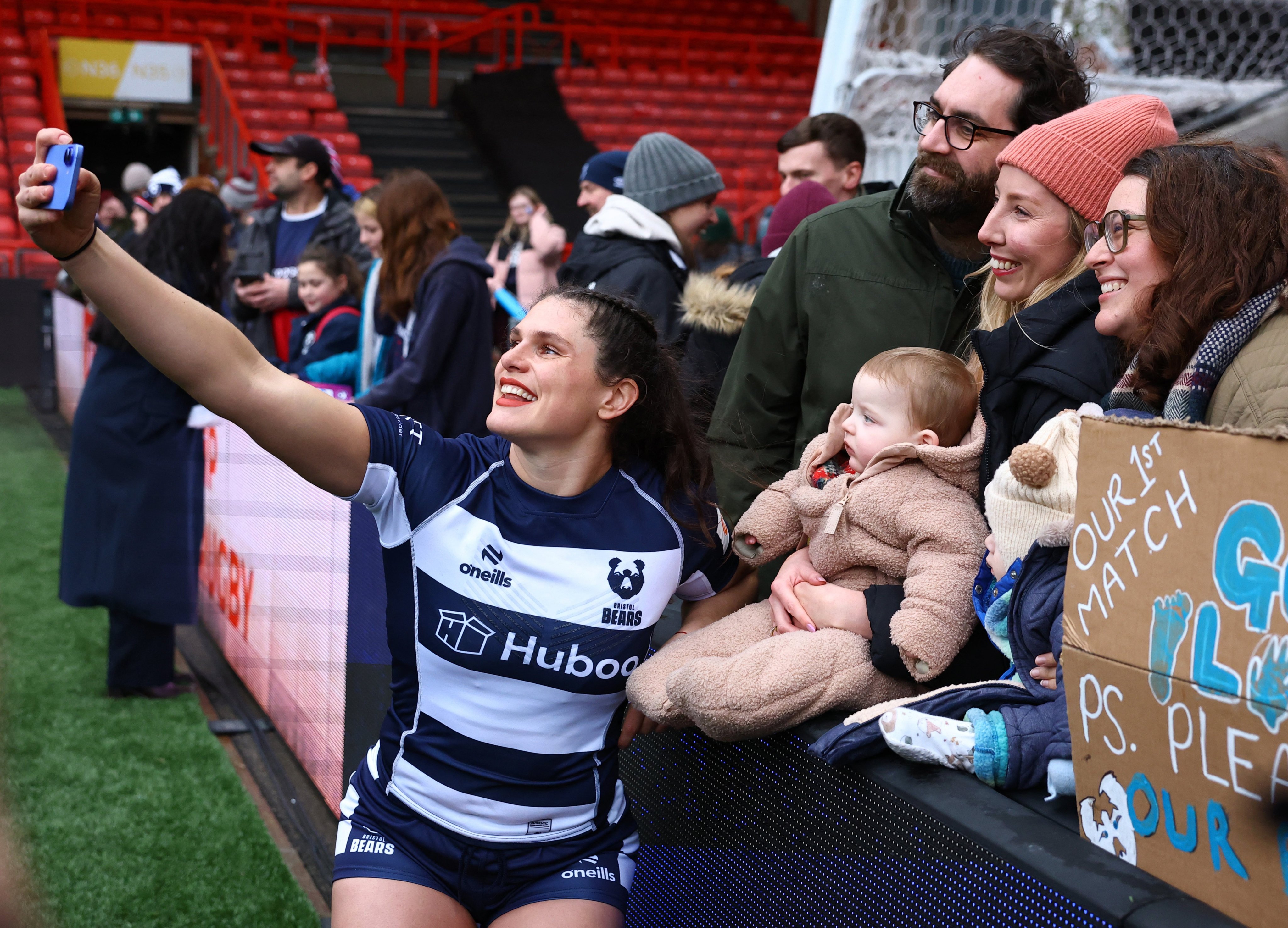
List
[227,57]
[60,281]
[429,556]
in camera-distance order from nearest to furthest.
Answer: [429,556] → [60,281] → [227,57]

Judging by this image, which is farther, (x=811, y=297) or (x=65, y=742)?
(x=65, y=742)

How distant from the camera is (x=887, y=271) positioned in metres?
2.53

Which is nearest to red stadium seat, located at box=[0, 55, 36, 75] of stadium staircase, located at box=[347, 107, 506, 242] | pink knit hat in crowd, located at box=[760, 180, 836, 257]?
stadium staircase, located at box=[347, 107, 506, 242]

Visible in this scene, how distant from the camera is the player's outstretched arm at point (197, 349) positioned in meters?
1.55

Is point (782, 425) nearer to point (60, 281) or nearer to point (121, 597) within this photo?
point (121, 597)

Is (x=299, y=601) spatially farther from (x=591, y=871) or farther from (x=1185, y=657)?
(x=1185, y=657)

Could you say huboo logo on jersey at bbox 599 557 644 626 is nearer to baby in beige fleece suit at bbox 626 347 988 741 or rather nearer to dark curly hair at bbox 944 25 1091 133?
baby in beige fleece suit at bbox 626 347 988 741

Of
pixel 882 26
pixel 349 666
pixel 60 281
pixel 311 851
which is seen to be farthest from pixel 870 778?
pixel 60 281

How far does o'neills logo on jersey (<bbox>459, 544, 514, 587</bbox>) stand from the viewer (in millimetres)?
1931

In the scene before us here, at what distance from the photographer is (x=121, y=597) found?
4516mm

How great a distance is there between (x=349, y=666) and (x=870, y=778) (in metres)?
1.95

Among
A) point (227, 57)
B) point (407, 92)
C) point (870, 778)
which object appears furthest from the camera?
point (407, 92)

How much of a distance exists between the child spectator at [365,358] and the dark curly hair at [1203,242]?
142 inches

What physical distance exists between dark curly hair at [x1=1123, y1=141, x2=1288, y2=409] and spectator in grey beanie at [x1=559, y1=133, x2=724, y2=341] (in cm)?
237
